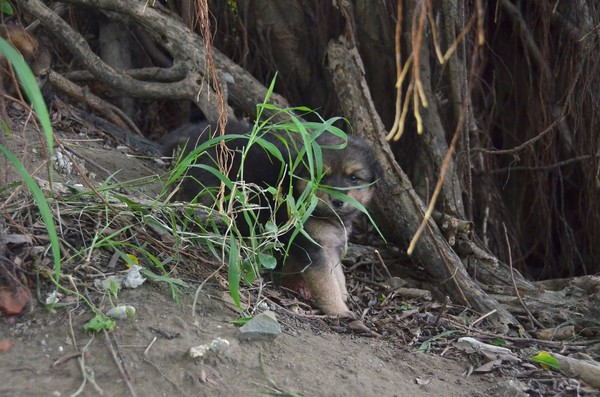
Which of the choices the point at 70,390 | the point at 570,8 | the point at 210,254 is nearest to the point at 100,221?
the point at 210,254

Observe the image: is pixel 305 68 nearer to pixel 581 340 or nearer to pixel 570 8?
pixel 570 8

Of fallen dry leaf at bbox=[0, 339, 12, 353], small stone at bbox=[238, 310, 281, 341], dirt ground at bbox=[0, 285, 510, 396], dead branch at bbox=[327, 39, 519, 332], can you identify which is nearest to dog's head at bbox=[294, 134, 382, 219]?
dead branch at bbox=[327, 39, 519, 332]

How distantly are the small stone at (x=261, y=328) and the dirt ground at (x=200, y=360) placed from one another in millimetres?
33

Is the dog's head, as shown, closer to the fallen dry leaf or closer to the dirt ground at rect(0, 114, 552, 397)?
the dirt ground at rect(0, 114, 552, 397)

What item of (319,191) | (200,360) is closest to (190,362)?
(200,360)

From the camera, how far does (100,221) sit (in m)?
3.44

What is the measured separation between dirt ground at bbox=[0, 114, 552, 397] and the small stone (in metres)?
0.03

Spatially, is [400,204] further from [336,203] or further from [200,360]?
[200,360]

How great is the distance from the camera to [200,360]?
9.40ft

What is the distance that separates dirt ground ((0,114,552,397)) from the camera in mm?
2623

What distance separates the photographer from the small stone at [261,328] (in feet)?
10.2

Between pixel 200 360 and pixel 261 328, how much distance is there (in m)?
0.38

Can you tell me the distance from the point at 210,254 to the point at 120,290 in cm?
72

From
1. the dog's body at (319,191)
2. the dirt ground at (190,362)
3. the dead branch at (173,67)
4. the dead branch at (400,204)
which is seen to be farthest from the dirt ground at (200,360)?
the dead branch at (173,67)
